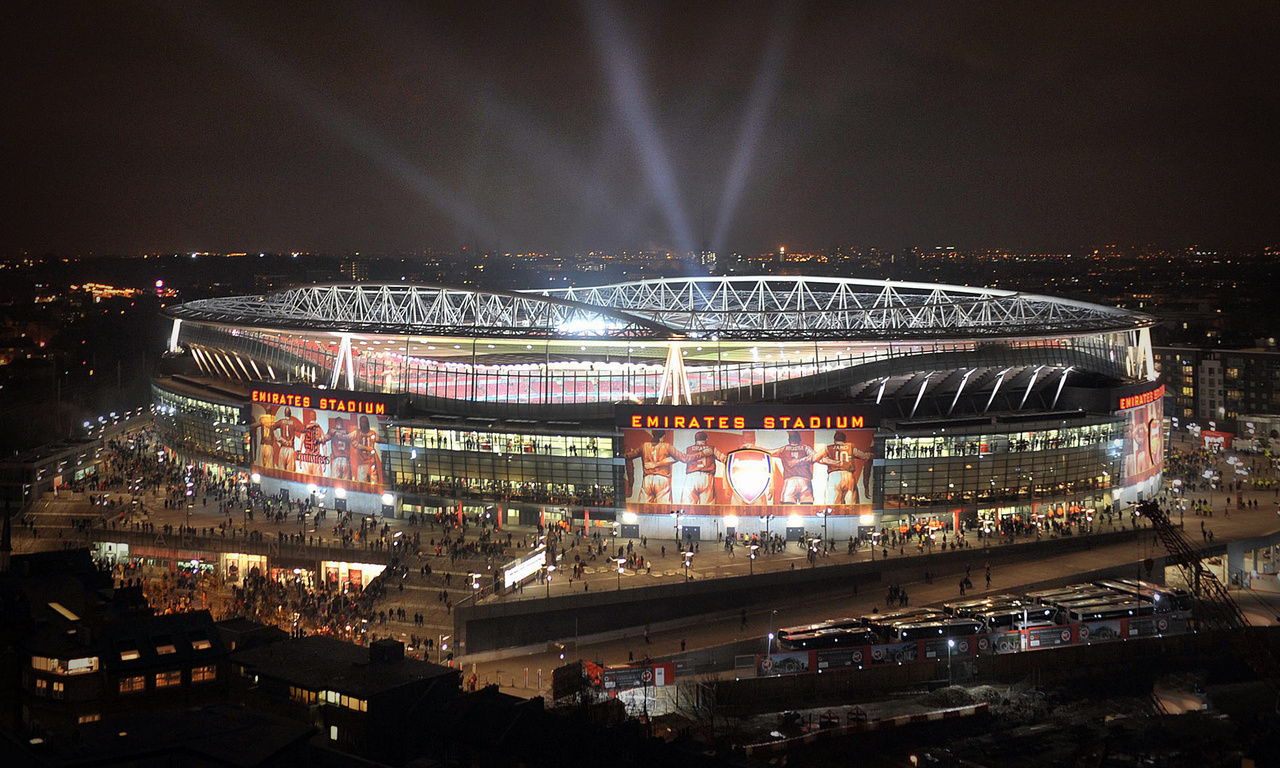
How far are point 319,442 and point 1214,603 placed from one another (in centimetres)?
4189

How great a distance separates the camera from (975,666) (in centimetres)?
4097

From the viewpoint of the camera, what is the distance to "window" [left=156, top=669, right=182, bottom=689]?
108ft

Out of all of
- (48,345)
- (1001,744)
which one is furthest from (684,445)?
(48,345)

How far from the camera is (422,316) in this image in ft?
249

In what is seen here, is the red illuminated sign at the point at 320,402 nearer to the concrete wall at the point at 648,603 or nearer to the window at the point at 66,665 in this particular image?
the concrete wall at the point at 648,603

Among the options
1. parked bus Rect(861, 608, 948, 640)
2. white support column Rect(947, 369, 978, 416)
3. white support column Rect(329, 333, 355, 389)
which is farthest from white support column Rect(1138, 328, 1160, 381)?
white support column Rect(329, 333, 355, 389)

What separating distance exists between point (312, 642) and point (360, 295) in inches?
1555

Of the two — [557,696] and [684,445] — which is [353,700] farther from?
[684,445]

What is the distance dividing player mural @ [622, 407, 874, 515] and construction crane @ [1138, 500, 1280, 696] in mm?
12644

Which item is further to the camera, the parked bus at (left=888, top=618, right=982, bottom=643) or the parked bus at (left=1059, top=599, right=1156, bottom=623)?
the parked bus at (left=1059, top=599, right=1156, bottom=623)

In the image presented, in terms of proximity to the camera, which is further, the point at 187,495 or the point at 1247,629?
the point at 187,495

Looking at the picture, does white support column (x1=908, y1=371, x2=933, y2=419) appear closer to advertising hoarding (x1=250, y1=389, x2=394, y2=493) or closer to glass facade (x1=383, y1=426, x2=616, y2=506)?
glass facade (x1=383, y1=426, x2=616, y2=506)

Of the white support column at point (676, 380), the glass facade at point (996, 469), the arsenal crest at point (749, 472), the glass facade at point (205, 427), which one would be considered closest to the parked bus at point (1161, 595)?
the glass facade at point (996, 469)

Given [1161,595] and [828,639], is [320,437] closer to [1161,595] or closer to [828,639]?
[828,639]
